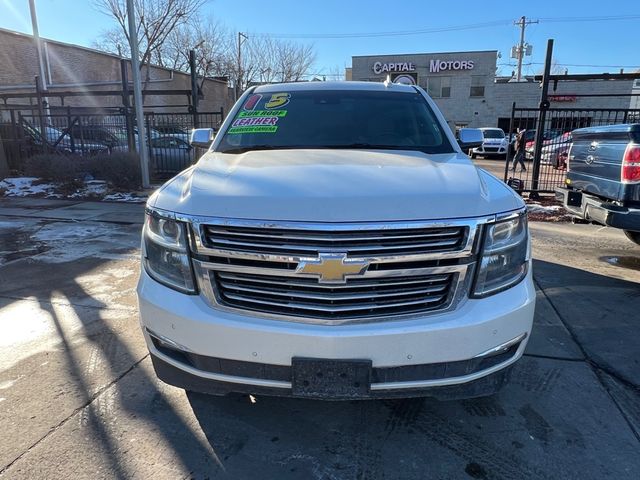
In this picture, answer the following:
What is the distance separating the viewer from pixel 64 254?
5977 mm

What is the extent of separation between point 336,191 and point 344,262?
0.37 meters

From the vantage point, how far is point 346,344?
1969 mm

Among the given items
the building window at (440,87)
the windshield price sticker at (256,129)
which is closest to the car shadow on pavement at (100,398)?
the windshield price sticker at (256,129)

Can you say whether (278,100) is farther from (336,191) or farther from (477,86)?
(477,86)

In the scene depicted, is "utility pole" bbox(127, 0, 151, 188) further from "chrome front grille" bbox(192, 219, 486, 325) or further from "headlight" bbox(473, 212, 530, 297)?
"headlight" bbox(473, 212, 530, 297)

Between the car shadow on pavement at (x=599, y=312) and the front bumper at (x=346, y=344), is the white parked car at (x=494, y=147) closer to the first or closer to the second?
the car shadow on pavement at (x=599, y=312)

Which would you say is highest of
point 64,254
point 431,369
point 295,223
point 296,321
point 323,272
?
point 295,223

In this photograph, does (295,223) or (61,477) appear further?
(61,477)

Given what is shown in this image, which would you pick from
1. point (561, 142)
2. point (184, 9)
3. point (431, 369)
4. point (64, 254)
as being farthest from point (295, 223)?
point (184, 9)

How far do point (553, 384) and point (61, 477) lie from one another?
9.30 feet

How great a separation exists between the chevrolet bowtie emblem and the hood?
164mm

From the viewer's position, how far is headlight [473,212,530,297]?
211cm

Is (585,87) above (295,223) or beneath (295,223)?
above

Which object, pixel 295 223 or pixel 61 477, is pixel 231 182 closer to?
pixel 295 223
